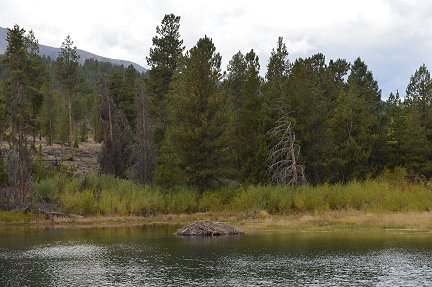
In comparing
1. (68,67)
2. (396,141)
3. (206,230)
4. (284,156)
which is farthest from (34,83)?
(396,141)

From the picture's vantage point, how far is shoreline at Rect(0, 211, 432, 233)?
46344 mm

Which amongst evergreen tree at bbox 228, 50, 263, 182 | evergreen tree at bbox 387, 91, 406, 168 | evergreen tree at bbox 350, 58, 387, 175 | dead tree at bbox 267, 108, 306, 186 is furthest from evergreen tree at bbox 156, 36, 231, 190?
evergreen tree at bbox 387, 91, 406, 168

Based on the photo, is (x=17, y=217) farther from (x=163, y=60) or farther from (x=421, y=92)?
(x=421, y=92)

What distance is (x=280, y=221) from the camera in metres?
50.5

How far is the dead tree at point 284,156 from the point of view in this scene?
57812mm

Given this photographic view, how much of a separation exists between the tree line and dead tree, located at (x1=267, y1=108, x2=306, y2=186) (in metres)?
0.28

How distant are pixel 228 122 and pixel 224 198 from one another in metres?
9.54

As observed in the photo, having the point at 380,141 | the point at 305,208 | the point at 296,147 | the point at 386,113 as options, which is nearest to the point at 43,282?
the point at 305,208

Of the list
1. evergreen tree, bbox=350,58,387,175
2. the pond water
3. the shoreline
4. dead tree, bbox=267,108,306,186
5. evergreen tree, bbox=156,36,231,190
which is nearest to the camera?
→ the pond water

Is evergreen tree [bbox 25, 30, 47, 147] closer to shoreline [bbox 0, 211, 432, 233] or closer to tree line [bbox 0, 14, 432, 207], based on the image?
tree line [bbox 0, 14, 432, 207]

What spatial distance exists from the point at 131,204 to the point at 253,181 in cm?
1590

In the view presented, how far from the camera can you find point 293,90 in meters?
63.5

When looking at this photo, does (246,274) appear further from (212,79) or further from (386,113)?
(386,113)

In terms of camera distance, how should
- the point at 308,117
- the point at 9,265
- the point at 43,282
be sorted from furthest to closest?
the point at 308,117 < the point at 9,265 < the point at 43,282
